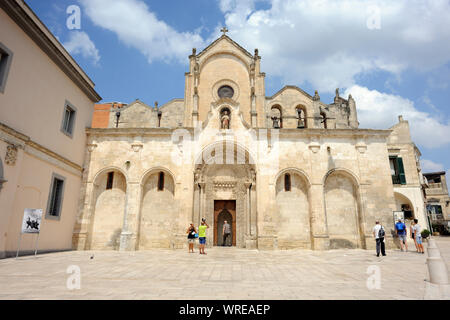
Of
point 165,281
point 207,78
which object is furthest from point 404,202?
point 165,281

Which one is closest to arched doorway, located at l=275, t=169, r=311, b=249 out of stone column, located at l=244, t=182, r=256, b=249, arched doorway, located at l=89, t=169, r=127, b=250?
stone column, located at l=244, t=182, r=256, b=249

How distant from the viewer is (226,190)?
58.0ft

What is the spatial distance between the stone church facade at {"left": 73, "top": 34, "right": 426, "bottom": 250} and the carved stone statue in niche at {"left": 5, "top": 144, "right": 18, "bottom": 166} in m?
5.78

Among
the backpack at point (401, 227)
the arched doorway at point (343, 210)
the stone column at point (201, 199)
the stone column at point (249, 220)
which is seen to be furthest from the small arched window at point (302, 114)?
the stone column at point (201, 199)

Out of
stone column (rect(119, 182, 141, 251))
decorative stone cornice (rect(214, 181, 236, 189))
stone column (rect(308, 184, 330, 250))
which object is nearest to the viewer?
stone column (rect(119, 182, 141, 251))

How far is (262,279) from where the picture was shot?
21.0ft

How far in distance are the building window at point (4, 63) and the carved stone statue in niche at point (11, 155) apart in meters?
2.30

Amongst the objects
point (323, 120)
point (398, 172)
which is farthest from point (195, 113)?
point (398, 172)

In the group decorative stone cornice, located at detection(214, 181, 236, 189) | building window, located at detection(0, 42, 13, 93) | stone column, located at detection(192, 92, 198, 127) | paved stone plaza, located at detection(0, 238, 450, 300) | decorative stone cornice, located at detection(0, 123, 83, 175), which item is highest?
stone column, located at detection(192, 92, 198, 127)

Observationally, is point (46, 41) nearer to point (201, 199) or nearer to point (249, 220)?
point (201, 199)

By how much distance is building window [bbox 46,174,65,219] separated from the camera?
1381cm

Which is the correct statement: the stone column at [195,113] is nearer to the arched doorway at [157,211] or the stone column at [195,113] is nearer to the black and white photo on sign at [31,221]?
the arched doorway at [157,211]

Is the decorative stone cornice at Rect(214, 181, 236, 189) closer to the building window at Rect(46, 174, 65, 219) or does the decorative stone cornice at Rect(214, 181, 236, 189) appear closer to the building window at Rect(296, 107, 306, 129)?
the building window at Rect(46, 174, 65, 219)

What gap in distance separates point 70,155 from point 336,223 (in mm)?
16767
